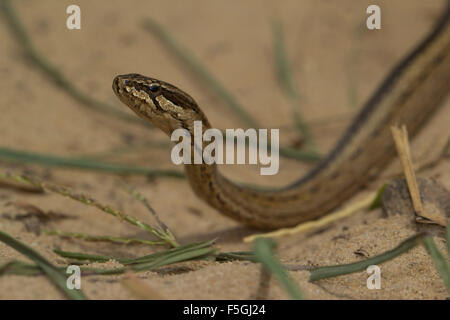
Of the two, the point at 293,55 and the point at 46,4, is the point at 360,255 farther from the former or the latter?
the point at 46,4

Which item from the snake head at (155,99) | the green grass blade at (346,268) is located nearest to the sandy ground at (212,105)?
the green grass blade at (346,268)

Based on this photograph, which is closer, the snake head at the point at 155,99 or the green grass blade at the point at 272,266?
the green grass blade at the point at 272,266

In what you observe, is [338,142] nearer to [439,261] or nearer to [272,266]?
[439,261]

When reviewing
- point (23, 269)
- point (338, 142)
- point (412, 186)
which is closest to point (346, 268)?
point (412, 186)

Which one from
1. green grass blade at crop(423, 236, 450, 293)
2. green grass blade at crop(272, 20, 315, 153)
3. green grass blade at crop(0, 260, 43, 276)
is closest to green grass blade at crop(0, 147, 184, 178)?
green grass blade at crop(272, 20, 315, 153)

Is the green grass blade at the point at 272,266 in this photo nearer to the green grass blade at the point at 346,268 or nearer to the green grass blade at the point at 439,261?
the green grass blade at the point at 346,268
